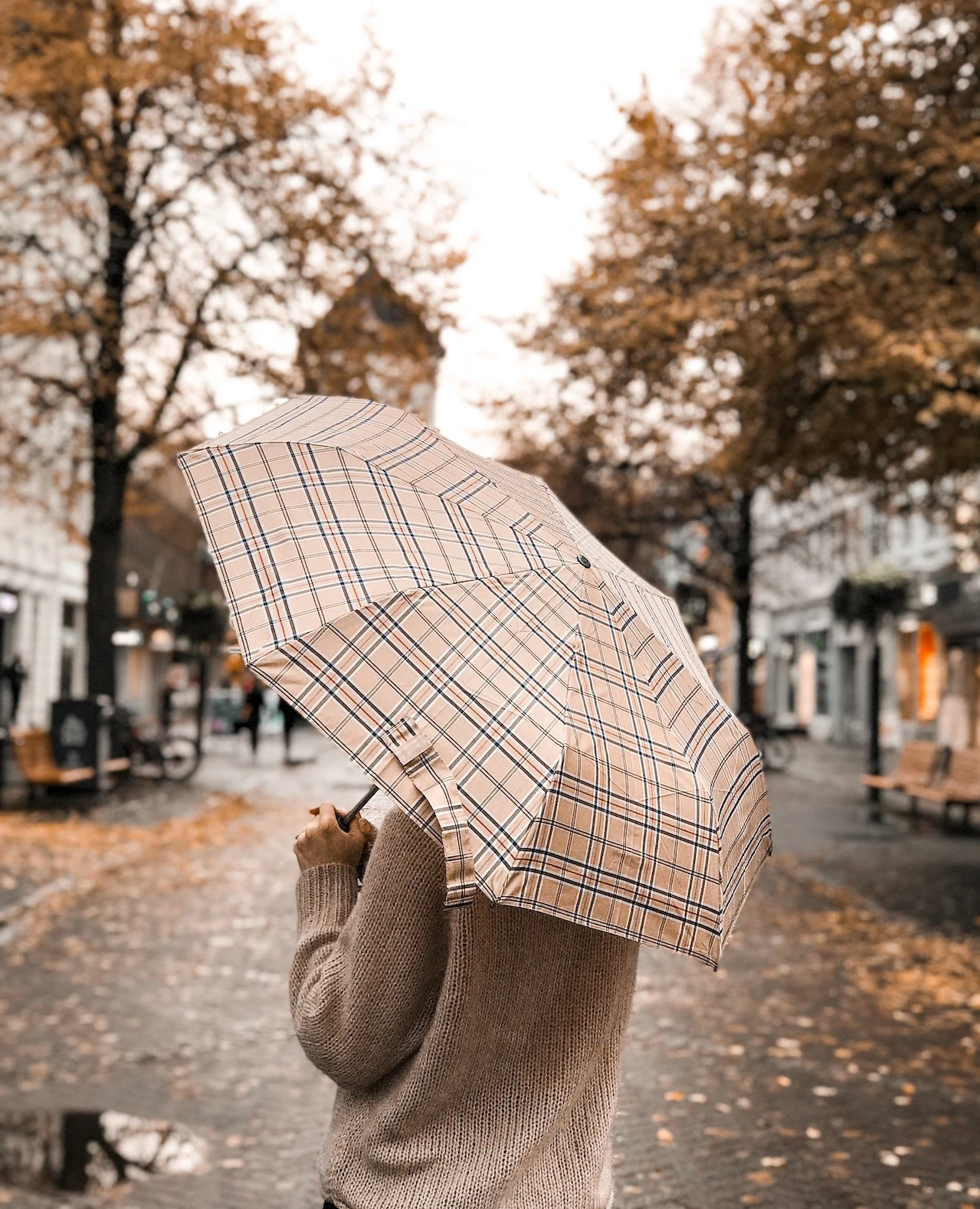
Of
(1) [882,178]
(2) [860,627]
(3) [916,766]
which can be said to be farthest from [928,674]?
(1) [882,178]

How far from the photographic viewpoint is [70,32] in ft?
58.2

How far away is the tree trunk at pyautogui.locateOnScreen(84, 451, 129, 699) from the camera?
20.0m

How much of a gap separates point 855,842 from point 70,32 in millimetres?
13256

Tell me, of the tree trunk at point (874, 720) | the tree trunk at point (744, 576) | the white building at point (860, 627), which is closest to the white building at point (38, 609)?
the tree trunk at point (744, 576)

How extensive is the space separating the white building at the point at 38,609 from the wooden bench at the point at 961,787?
20321 mm

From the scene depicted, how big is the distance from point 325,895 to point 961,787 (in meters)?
16.5

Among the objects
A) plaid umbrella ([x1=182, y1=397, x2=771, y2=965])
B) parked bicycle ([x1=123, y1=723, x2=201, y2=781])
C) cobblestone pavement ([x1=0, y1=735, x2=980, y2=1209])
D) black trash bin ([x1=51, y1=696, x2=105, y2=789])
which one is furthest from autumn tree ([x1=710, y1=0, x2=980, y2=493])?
parked bicycle ([x1=123, y1=723, x2=201, y2=781])

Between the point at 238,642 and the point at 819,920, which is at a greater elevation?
the point at 238,642

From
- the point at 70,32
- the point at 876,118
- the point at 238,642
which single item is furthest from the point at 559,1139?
the point at 70,32

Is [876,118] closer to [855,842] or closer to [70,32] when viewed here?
[855,842]

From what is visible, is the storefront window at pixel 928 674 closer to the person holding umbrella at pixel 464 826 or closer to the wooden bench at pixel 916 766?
the wooden bench at pixel 916 766

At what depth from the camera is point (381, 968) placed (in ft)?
6.67

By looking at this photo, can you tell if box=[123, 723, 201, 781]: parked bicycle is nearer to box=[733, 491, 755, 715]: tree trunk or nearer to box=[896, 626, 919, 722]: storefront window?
box=[733, 491, 755, 715]: tree trunk

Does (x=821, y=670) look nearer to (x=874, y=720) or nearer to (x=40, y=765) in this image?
(x=874, y=720)
